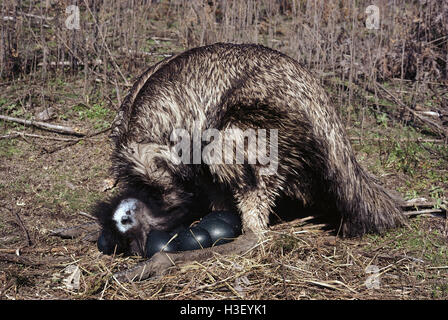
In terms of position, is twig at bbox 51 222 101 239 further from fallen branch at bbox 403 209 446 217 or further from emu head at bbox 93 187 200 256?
fallen branch at bbox 403 209 446 217

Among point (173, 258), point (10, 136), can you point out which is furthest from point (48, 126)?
point (173, 258)

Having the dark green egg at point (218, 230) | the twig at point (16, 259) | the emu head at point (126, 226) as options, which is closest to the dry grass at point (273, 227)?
the twig at point (16, 259)

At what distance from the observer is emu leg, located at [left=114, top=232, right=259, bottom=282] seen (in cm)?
394

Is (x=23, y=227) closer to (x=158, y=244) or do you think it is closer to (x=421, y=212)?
(x=158, y=244)

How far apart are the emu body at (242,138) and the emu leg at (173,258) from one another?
0.23 meters

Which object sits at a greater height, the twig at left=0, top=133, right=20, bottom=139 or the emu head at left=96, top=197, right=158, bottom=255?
the twig at left=0, top=133, right=20, bottom=139

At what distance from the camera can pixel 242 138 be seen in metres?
4.48

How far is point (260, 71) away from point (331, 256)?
1.60 meters

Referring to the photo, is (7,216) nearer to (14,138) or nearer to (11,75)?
(14,138)

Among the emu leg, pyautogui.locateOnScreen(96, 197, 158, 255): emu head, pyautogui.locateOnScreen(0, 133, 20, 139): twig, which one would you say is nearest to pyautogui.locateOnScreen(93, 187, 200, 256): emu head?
pyautogui.locateOnScreen(96, 197, 158, 255): emu head

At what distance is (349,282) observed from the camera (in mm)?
4035

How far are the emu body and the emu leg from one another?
8.9 inches

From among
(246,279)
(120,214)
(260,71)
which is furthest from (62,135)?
(246,279)

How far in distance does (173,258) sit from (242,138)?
110 cm
